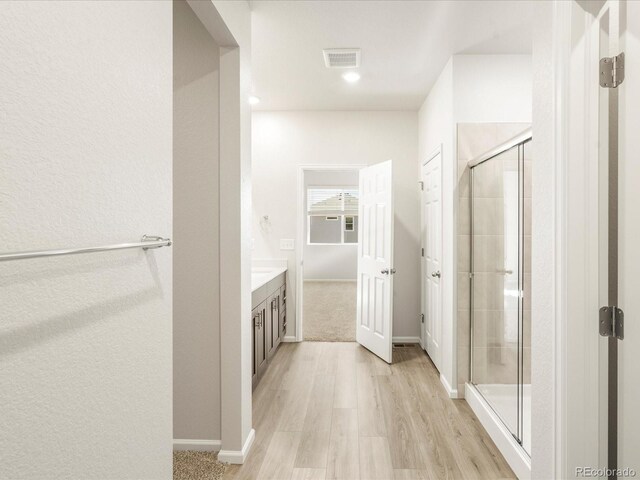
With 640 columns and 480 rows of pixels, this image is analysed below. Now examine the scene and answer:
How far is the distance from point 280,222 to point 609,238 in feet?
11.9

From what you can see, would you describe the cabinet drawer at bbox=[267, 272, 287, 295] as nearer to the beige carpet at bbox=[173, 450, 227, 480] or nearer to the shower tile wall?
the beige carpet at bbox=[173, 450, 227, 480]

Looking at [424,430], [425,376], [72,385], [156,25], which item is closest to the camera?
[72,385]

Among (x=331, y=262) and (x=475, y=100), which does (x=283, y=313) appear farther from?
(x=331, y=262)

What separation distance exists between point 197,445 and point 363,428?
105 centimetres

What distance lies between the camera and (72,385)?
2.66 feet

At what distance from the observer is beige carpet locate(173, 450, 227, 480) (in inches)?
80.7

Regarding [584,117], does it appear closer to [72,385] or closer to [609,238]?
[609,238]

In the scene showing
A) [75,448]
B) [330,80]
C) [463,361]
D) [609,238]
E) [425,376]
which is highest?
[330,80]

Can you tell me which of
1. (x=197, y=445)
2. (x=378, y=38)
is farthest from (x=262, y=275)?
(x=378, y=38)

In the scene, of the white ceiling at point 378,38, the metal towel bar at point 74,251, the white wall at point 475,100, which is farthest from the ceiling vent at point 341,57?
the metal towel bar at point 74,251

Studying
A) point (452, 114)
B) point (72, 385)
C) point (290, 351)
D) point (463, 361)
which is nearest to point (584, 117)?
point (72, 385)

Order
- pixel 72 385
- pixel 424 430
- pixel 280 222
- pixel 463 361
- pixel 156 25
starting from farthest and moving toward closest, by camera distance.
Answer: pixel 280 222
pixel 463 361
pixel 424 430
pixel 156 25
pixel 72 385

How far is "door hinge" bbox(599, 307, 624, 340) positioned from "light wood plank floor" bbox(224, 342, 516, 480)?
127cm

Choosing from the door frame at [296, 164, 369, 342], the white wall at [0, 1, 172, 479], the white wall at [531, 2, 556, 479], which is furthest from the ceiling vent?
the white wall at [0, 1, 172, 479]
